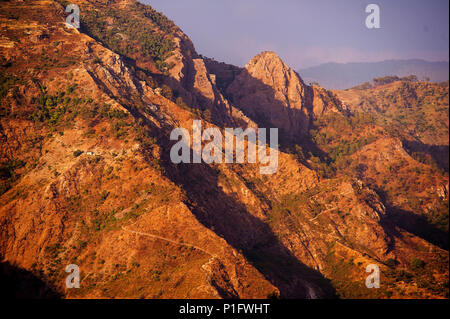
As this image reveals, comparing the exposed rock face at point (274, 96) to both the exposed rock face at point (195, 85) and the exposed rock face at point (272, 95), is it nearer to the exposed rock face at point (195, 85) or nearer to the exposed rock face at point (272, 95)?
the exposed rock face at point (272, 95)

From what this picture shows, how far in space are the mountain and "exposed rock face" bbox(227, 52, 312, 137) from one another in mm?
9859

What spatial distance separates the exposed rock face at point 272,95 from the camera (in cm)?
6681

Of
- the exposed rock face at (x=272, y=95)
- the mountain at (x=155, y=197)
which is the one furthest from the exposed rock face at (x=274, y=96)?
the mountain at (x=155, y=197)

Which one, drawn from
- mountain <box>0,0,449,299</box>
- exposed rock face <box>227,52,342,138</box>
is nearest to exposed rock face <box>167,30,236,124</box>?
mountain <box>0,0,449,299</box>

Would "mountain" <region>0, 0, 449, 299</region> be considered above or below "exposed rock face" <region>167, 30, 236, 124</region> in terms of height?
below

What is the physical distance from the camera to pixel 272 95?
68.6 meters

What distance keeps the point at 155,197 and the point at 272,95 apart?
4581cm

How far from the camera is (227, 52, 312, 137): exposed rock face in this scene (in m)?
66.8

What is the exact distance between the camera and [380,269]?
104 ft

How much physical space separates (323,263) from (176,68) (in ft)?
123

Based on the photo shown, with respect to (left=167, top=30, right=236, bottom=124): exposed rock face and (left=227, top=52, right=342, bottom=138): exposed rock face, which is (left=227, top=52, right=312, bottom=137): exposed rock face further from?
(left=167, top=30, right=236, bottom=124): exposed rock face

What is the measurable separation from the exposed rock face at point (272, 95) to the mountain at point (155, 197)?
986 centimetres

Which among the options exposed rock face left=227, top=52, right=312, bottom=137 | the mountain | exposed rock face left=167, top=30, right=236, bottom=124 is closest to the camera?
the mountain

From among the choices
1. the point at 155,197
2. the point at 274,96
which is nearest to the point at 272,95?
the point at 274,96
